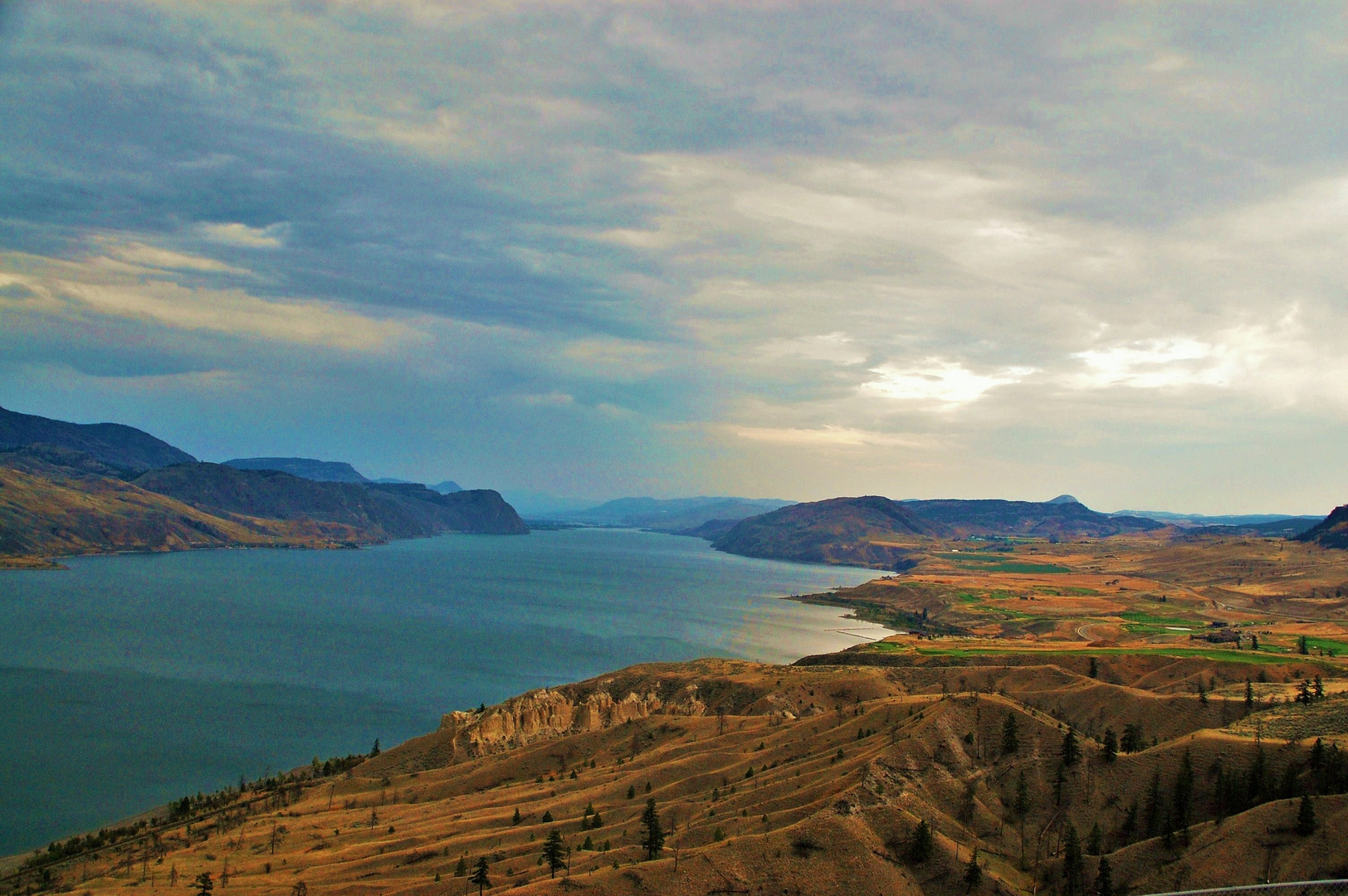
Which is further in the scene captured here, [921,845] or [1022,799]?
[1022,799]

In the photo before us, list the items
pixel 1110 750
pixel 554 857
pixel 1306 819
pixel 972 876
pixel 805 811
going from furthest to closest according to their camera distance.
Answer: pixel 1110 750, pixel 805 811, pixel 554 857, pixel 972 876, pixel 1306 819

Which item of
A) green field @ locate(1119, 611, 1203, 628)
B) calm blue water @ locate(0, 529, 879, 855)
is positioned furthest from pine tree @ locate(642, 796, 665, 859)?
green field @ locate(1119, 611, 1203, 628)

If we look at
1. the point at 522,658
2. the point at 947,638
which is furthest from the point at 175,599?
the point at 947,638

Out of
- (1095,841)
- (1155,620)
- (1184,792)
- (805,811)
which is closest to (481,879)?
(805,811)

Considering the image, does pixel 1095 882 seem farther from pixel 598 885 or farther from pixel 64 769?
pixel 64 769

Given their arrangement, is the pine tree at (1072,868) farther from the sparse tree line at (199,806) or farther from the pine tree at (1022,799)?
the sparse tree line at (199,806)

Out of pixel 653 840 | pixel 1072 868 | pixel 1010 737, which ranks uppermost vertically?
pixel 1010 737

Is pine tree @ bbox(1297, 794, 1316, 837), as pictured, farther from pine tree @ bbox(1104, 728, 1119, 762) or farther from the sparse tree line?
the sparse tree line

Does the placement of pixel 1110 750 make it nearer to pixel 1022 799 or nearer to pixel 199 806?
pixel 1022 799
